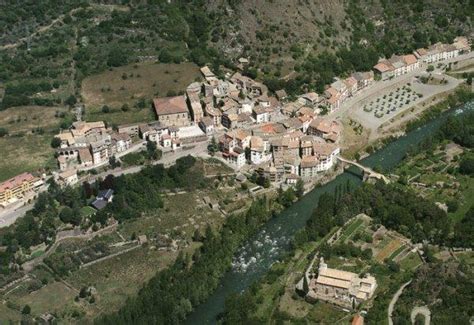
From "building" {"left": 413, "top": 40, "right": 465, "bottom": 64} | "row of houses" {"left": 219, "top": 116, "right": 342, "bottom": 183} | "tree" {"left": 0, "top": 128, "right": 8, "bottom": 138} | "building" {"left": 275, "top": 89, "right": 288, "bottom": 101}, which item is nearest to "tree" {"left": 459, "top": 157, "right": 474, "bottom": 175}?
"row of houses" {"left": 219, "top": 116, "right": 342, "bottom": 183}

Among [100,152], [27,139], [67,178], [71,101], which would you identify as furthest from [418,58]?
[27,139]

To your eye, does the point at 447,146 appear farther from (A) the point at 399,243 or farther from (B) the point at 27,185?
(B) the point at 27,185

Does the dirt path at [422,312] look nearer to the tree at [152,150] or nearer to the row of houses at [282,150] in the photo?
the row of houses at [282,150]

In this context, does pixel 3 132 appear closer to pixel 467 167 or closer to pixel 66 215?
pixel 66 215

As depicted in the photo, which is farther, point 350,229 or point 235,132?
point 235,132

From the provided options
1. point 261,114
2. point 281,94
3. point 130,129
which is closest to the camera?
point 130,129

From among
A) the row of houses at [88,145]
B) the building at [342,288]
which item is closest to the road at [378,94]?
the row of houses at [88,145]
